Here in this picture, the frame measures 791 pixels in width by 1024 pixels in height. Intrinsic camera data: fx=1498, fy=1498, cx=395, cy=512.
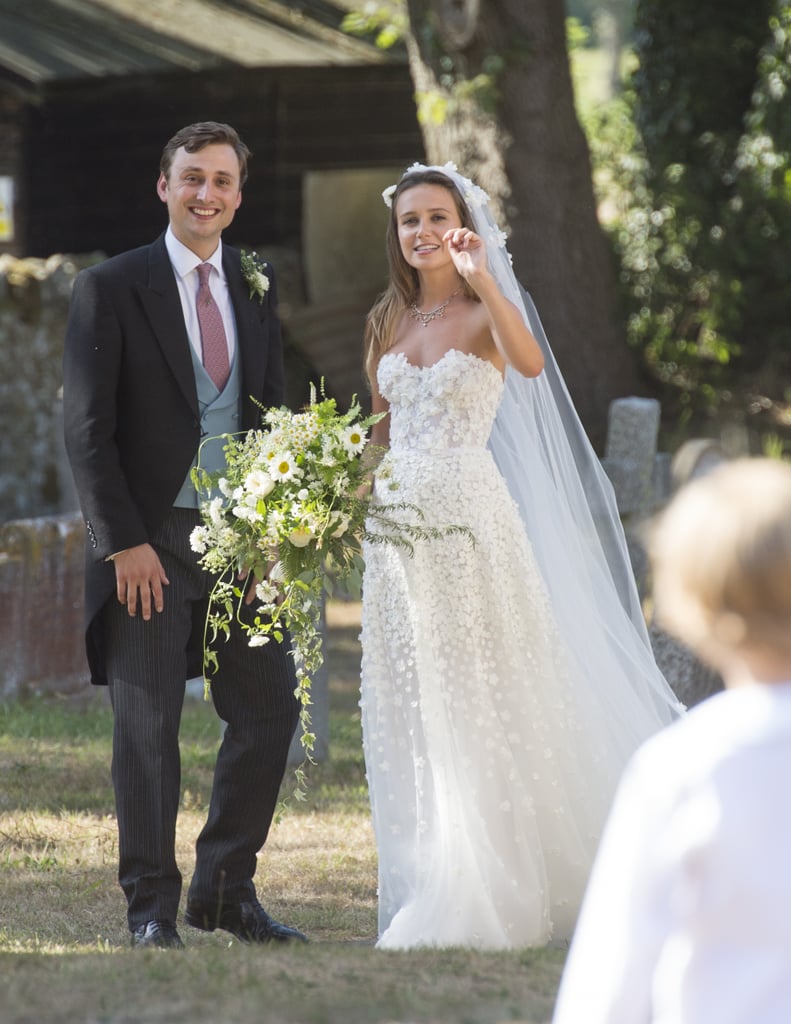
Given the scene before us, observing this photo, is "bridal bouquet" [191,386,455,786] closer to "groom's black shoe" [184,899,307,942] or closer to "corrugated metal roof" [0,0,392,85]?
"groom's black shoe" [184,899,307,942]

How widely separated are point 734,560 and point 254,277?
3.22 metres

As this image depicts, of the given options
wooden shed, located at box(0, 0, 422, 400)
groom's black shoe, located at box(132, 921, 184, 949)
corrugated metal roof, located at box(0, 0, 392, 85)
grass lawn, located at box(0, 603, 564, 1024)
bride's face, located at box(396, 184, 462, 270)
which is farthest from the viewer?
wooden shed, located at box(0, 0, 422, 400)

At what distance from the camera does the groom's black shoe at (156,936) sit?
14.3 ft

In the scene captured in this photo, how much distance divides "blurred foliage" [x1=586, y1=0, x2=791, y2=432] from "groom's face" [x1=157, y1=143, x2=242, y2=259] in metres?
10.1

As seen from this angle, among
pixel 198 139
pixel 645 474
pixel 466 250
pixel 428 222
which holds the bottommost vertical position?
pixel 645 474

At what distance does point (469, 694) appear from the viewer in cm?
468

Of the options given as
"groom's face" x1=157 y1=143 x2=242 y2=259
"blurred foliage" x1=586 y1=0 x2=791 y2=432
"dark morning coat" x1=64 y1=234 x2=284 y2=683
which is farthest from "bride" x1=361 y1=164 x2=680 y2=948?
"blurred foliage" x1=586 y1=0 x2=791 y2=432

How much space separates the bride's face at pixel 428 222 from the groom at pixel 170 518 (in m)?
0.53

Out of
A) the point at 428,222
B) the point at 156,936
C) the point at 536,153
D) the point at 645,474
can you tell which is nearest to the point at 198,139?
the point at 428,222

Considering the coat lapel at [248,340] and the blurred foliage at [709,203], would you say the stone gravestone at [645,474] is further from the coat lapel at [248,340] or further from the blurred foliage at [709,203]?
the coat lapel at [248,340]

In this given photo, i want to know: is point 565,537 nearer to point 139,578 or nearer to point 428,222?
point 428,222

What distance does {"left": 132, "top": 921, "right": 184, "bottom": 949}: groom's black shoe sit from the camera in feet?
14.3

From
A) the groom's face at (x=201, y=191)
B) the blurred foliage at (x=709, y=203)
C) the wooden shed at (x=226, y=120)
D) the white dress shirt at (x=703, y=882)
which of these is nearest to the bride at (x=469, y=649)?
the groom's face at (x=201, y=191)

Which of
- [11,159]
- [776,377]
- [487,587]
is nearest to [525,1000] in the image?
[487,587]
